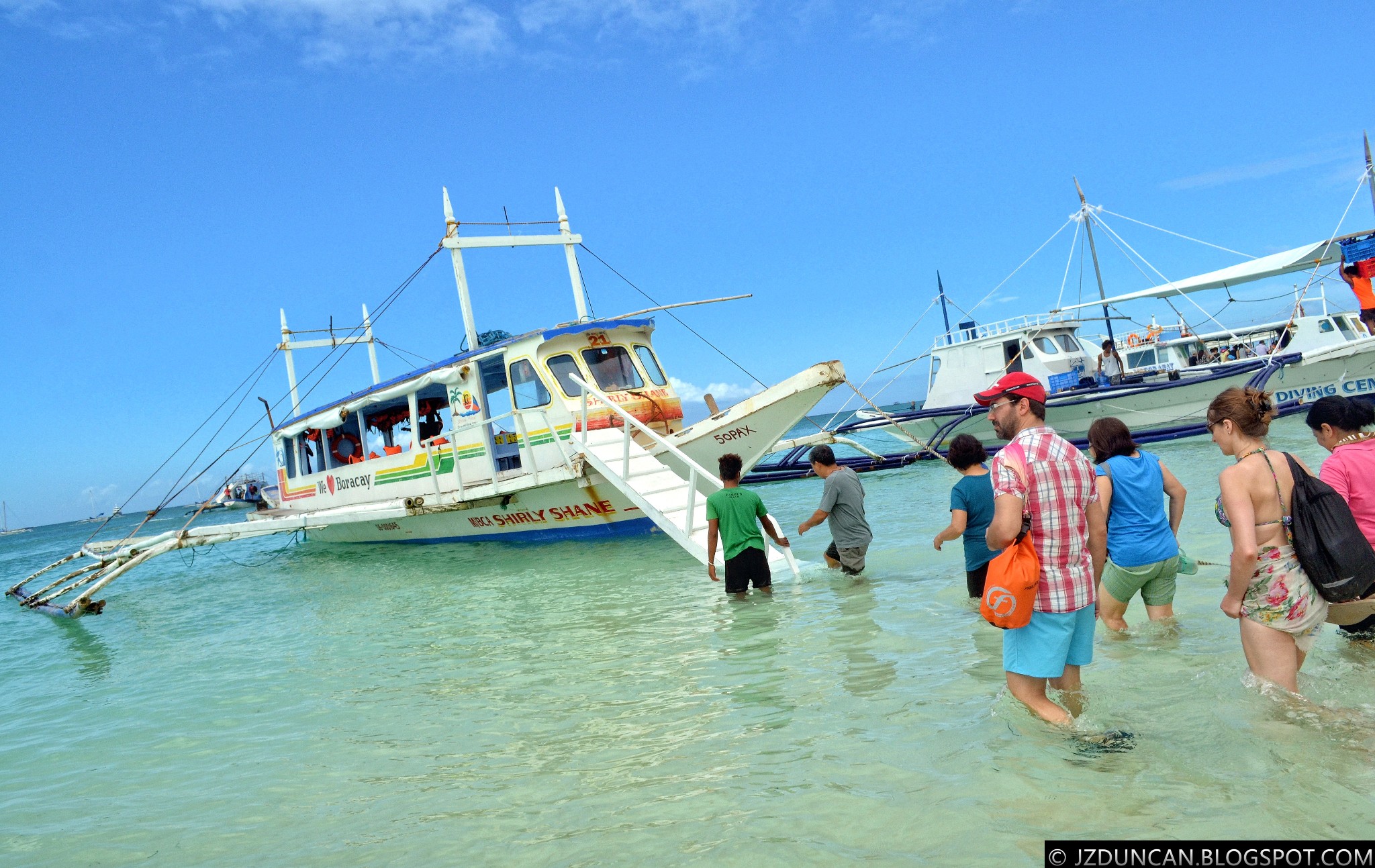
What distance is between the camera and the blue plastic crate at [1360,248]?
61.7ft

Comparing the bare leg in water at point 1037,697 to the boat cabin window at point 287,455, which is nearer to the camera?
the bare leg in water at point 1037,697

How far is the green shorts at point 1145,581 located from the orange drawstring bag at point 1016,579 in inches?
80.3

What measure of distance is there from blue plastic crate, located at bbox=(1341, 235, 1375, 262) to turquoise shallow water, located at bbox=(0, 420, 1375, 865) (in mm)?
14926

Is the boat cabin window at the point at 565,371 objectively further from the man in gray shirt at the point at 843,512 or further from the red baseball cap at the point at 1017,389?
the red baseball cap at the point at 1017,389

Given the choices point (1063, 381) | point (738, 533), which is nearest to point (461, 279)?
point (738, 533)

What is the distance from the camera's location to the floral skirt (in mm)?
3471

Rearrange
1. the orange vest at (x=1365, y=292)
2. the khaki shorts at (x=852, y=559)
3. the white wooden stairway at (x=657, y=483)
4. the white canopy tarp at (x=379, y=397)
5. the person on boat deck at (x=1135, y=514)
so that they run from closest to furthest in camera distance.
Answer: the person on boat deck at (x=1135, y=514), the khaki shorts at (x=852, y=559), the white wooden stairway at (x=657, y=483), the white canopy tarp at (x=379, y=397), the orange vest at (x=1365, y=292)

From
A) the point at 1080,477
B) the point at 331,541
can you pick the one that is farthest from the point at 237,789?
the point at 331,541

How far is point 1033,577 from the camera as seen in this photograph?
3436 mm

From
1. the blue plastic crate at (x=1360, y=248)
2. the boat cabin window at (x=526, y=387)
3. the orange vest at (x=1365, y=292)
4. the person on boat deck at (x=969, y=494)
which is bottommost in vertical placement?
the person on boat deck at (x=969, y=494)

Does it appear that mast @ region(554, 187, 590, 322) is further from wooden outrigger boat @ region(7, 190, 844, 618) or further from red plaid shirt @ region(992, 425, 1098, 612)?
red plaid shirt @ region(992, 425, 1098, 612)

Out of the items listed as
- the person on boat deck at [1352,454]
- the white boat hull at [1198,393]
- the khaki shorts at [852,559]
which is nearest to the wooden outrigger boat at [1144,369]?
the white boat hull at [1198,393]

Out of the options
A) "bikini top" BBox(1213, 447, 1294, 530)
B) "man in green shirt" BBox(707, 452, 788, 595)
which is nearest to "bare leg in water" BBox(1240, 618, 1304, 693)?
"bikini top" BBox(1213, 447, 1294, 530)

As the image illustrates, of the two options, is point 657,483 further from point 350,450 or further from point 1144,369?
point 1144,369
